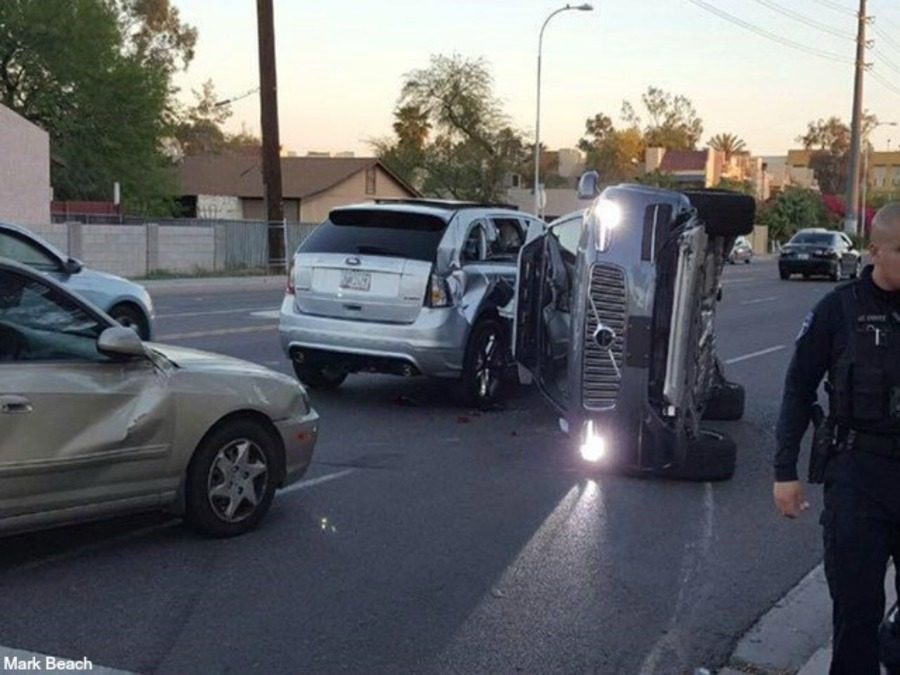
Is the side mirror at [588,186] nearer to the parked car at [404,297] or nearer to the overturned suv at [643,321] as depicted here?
the overturned suv at [643,321]

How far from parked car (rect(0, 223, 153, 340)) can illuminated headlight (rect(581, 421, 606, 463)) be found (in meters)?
5.69

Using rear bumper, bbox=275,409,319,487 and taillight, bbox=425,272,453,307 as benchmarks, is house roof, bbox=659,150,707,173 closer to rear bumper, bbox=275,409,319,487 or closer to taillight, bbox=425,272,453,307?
taillight, bbox=425,272,453,307

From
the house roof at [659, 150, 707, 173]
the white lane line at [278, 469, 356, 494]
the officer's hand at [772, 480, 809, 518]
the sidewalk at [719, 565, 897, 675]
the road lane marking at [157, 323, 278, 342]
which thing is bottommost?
the sidewalk at [719, 565, 897, 675]

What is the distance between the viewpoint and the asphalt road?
4.70m

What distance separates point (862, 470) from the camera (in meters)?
3.72

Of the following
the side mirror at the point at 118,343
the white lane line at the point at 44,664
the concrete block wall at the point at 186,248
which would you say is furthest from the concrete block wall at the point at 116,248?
the white lane line at the point at 44,664

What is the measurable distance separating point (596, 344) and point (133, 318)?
265 inches

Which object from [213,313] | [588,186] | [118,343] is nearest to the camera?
[118,343]

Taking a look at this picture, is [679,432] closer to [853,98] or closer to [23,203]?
[23,203]

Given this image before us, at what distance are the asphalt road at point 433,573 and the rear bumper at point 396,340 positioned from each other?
3.57 feet

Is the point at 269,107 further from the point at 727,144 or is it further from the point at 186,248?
the point at 727,144

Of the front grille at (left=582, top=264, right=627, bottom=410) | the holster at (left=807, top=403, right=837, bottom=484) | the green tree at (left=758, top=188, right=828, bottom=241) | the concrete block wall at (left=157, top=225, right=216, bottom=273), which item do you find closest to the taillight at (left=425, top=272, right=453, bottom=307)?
the front grille at (left=582, top=264, right=627, bottom=410)

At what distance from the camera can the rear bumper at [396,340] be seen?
974 cm

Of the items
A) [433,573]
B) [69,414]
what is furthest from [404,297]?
[69,414]
